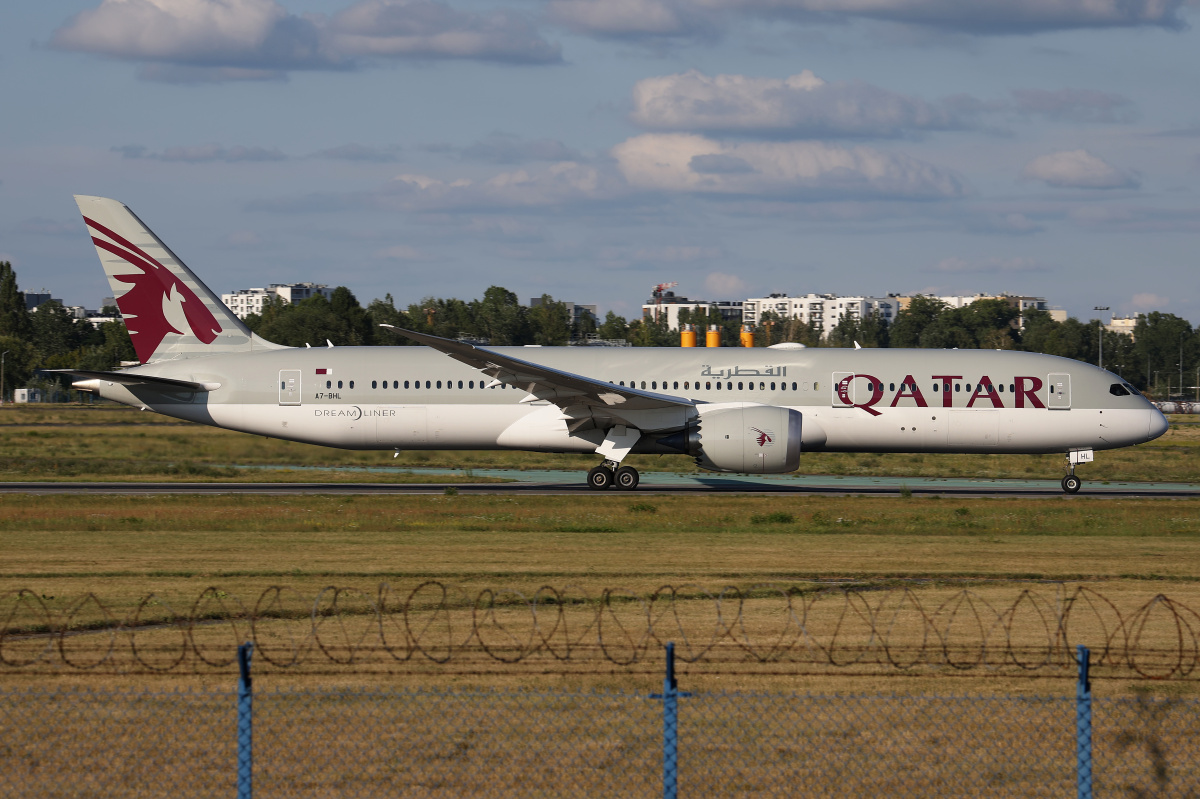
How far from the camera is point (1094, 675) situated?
11734mm

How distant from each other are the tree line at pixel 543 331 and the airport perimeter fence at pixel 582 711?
64443 millimetres

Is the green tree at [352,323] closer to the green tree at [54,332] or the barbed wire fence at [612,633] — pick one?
the green tree at [54,332]

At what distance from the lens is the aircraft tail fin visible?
34.8m

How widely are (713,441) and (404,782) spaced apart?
2345cm

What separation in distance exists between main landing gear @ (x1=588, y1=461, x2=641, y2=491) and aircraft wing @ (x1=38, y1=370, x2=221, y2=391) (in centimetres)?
1110

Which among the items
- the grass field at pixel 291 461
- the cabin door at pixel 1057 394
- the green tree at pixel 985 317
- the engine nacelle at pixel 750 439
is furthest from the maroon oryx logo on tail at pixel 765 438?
the green tree at pixel 985 317

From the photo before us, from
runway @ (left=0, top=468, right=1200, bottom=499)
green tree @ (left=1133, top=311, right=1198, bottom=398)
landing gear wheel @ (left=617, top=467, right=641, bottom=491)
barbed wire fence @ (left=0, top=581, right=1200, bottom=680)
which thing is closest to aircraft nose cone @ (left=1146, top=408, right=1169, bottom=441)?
runway @ (left=0, top=468, right=1200, bottom=499)

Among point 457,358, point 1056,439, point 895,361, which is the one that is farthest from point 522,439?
point 1056,439

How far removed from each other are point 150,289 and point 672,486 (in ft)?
54.0

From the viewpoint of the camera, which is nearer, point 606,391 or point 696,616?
point 696,616

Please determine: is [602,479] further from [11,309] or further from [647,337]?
[11,309]

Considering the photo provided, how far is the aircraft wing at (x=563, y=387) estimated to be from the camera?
102 ft

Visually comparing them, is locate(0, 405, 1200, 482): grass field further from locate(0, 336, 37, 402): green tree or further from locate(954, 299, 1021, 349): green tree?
locate(954, 299, 1021, 349): green tree

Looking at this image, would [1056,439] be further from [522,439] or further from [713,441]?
[522,439]
